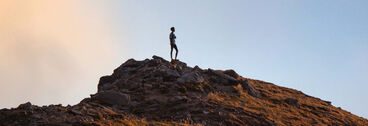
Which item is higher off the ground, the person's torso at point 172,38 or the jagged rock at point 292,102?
the person's torso at point 172,38

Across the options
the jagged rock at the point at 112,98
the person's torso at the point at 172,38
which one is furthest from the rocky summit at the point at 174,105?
the person's torso at the point at 172,38

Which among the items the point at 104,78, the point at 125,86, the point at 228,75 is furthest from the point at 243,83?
the point at 104,78

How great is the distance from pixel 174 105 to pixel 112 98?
156 inches

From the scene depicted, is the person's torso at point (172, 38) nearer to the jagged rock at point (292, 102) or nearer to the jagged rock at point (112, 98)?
the jagged rock at point (112, 98)

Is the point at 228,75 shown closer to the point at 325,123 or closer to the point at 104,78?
the point at 325,123

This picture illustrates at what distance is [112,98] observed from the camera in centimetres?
2295

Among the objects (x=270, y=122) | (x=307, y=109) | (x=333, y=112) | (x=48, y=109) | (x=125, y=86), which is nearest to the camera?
(x=48, y=109)

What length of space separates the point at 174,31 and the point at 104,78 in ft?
23.6

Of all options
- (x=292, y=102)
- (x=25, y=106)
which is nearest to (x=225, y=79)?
(x=292, y=102)

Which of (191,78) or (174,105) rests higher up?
(191,78)

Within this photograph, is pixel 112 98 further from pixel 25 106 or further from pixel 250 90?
pixel 250 90

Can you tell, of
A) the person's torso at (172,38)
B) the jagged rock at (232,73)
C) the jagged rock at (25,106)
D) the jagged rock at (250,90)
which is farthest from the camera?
the jagged rock at (232,73)

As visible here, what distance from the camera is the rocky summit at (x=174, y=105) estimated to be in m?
18.9

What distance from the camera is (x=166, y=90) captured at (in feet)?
81.7
